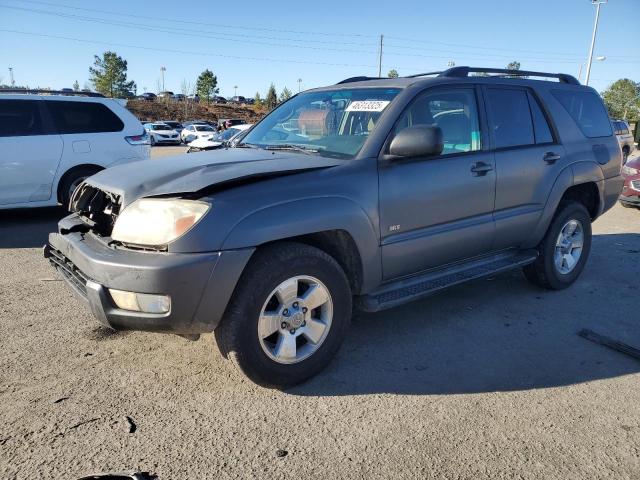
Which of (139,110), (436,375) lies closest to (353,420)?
(436,375)

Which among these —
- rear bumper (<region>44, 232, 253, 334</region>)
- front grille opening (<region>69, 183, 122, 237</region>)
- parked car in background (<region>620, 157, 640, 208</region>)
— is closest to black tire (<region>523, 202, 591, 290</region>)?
rear bumper (<region>44, 232, 253, 334</region>)

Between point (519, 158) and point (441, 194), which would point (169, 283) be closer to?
point (441, 194)

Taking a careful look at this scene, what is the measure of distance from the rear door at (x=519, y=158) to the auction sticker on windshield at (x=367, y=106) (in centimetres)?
103

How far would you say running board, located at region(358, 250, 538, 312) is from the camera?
10.7ft

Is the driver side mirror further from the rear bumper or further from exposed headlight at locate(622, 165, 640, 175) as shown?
Result: exposed headlight at locate(622, 165, 640, 175)

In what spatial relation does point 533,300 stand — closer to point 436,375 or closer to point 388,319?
point 388,319

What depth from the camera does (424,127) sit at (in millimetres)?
3119

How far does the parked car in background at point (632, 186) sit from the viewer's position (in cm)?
880

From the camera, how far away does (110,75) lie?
6172 centimetres

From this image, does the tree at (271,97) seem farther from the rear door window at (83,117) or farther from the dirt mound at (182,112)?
the rear door window at (83,117)

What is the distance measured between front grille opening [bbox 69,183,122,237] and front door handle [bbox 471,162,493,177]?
8.18 feet

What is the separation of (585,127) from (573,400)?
119 inches

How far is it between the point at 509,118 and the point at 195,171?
269cm

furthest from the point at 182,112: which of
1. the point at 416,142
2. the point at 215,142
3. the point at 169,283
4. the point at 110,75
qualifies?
the point at 169,283
